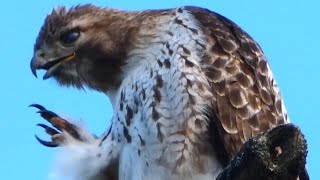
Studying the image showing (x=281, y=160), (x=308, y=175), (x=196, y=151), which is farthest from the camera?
(x=196, y=151)

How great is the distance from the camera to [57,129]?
8430 mm

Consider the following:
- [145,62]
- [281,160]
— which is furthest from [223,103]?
[281,160]

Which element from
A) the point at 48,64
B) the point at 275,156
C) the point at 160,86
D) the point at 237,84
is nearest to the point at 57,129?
the point at 48,64

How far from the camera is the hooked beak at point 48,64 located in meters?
8.61

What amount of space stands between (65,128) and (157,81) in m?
1.17

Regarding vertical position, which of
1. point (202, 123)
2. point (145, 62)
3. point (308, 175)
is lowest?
point (308, 175)

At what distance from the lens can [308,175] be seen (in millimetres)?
6848

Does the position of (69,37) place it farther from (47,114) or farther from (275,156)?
(275,156)

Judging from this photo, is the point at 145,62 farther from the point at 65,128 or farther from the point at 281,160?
the point at 281,160

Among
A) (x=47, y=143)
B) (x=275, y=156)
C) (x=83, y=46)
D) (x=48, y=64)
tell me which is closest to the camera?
(x=275, y=156)

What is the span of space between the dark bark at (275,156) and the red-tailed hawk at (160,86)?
1.81 meters

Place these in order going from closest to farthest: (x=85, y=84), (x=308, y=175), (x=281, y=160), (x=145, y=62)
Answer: (x=281, y=160), (x=308, y=175), (x=145, y=62), (x=85, y=84)

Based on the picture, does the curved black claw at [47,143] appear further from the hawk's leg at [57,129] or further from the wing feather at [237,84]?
the wing feather at [237,84]

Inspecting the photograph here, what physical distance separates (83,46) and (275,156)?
139 inches
